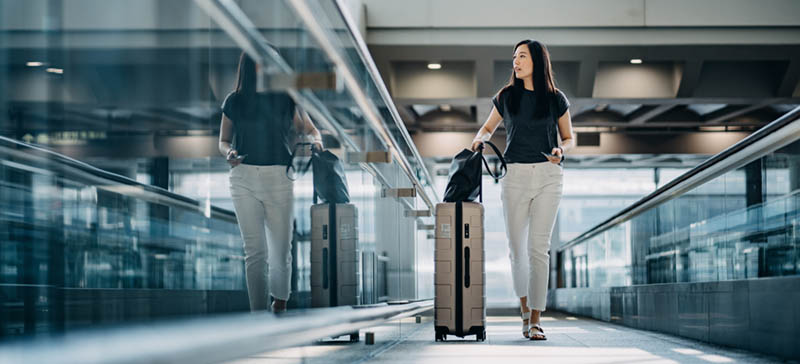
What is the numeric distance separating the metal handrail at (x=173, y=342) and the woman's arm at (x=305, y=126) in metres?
0.63

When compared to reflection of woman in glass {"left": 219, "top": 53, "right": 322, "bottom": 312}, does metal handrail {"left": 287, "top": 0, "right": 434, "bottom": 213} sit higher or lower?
higher

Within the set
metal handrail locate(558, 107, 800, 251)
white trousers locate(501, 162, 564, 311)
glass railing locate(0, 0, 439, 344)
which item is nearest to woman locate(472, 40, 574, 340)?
white trousers locate(501, 162, 564, 311)

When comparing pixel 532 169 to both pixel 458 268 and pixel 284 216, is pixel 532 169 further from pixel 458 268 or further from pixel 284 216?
pixel 284 216

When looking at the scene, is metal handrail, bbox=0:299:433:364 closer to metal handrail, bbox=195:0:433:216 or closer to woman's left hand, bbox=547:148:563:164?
metal handrail, bbox=195:0:433:216

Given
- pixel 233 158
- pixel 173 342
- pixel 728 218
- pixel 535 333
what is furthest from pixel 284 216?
pixel 728 218

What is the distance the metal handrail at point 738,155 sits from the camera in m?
3.93

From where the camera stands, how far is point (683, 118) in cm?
1519


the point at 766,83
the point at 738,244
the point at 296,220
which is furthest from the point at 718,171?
the point at 766,83

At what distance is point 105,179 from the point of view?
1.70 metres

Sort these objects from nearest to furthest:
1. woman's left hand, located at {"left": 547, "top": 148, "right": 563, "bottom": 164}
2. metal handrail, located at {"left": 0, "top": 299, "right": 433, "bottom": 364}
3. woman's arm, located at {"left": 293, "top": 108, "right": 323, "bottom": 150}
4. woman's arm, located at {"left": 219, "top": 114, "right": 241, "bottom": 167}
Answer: metal handrail, located at {"left": 0, "top": 299, "right": 433, "bottom": 364}
woman's arm, located at {"left": 219, "top": 114, "right": 241, "bottom": 167}
woman's arm, located at {"left": 293, "top": 108, "right": 323, "bottom": 150}
woman's left hand, located at {"left": 547, "top": 148, "right": 563, "bottom": 164}

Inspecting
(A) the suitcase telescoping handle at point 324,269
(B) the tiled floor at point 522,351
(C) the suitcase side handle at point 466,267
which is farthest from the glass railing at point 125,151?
(C) the suitcase side handle at point 466,267

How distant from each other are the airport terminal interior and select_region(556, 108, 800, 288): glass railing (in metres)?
0.02

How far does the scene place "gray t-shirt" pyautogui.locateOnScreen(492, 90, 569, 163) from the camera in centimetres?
499

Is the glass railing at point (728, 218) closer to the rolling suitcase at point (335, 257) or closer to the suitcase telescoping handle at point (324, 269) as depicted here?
the rolling suitcase at point (335, 257)
